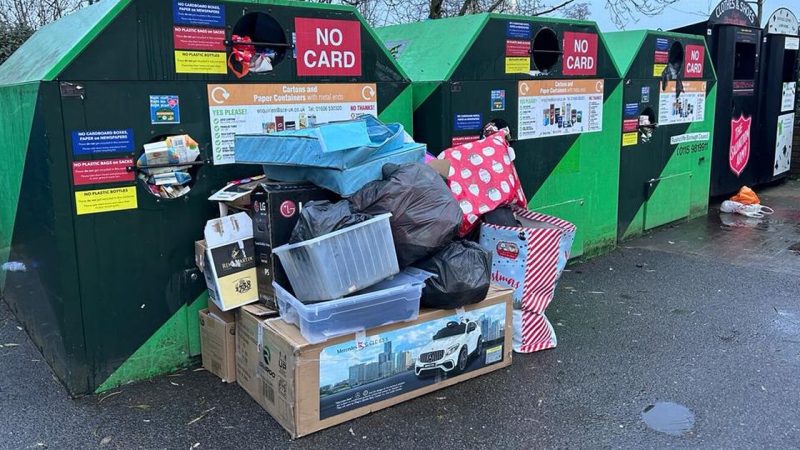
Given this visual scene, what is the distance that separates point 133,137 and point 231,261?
0.79 meters

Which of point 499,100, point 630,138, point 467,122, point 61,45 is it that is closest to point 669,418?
point 467,122

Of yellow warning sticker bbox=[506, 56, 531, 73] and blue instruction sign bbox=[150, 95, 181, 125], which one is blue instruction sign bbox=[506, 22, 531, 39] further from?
blue instruction sign bbox=[150, 95, 181, 125]

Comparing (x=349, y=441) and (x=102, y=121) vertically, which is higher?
(x=102, y=121)

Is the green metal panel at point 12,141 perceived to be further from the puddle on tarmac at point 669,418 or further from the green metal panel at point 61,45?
the puddle on tarmac at point 669,418

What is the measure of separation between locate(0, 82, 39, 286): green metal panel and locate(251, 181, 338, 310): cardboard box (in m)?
1.15

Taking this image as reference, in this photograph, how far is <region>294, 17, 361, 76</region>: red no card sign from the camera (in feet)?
12.4

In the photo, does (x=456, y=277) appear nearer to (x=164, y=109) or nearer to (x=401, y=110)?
(x=401, y=110)

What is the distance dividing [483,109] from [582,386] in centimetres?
217

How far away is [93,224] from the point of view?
10.6 feet

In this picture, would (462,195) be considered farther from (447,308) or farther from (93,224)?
(93,224)

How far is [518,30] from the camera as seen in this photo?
4961mm

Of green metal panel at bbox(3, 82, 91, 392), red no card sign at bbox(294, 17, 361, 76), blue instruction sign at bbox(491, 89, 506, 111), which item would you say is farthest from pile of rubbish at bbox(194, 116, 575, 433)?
blue instruction sign at bbox(491, 89, 506, 111)

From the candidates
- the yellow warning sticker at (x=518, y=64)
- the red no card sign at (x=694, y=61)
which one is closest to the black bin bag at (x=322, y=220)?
the yellow warning sticker at (x=518, y=64)

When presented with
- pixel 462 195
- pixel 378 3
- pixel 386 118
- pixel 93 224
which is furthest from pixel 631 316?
pixel 378 3
